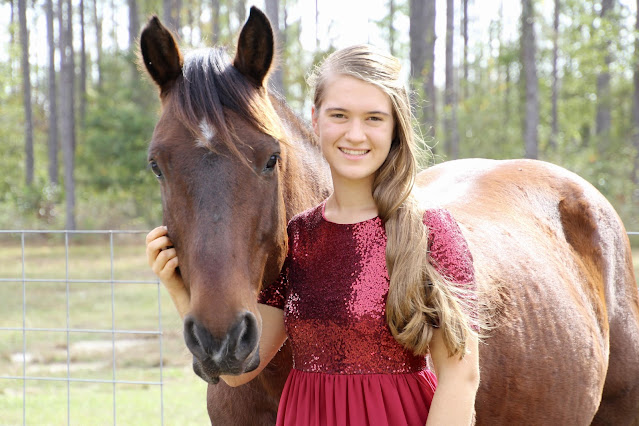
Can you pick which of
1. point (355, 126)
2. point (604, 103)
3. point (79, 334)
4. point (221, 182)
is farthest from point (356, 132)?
point (604, 103)

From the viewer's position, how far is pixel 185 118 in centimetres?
189

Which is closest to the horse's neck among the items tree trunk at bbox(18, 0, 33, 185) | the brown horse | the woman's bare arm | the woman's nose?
the brown horse

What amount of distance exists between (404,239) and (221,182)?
53 centimetres

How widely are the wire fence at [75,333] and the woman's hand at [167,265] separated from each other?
1851 millimetres

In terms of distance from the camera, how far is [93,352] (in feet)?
26.7

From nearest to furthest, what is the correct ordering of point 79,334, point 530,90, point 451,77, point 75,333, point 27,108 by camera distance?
point 75,333 → point 79,334 → point 530,90 → point 451,77 → point 27,108

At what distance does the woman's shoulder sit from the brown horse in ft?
1.57

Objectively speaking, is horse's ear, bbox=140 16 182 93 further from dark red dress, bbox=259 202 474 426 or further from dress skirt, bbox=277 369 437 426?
dress skirt, bbox=277 369 437 426

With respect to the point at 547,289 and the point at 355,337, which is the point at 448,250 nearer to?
the point at 355,337

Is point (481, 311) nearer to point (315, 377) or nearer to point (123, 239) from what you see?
point (315, 377)

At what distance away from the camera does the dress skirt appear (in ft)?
5.71

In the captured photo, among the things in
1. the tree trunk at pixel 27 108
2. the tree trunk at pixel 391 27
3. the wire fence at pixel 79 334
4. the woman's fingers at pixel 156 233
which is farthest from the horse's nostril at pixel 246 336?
the tree trunk at pixel 27 108

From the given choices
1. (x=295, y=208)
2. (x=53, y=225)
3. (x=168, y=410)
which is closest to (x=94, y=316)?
(x=168, y=410)

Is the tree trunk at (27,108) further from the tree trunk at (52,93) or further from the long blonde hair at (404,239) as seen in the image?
the long blonde hair at (404,239)
